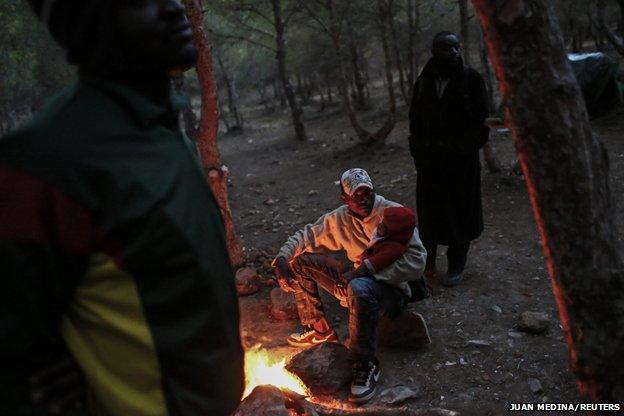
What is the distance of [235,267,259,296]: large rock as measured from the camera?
17.1 ft

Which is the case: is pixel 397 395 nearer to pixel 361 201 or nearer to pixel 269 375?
pixel 269 375

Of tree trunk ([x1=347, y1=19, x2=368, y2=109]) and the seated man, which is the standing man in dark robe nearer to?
the seated man

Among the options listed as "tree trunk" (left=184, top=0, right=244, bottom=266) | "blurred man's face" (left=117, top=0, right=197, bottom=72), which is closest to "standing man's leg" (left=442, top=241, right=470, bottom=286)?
"tree trunk" (left=184, top=0, right=244, bottom=266)

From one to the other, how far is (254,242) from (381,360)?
3.58 m

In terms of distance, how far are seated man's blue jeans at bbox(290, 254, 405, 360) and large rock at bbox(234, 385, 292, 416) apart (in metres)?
0.72

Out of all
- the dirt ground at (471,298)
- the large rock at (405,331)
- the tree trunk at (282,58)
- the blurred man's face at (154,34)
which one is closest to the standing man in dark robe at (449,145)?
the dirt ground at (471,298)

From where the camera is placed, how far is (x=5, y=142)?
965mm

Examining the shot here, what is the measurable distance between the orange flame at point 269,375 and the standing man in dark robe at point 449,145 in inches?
75.7

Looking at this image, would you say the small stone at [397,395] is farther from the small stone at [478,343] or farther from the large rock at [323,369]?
the small stone at [478,343]

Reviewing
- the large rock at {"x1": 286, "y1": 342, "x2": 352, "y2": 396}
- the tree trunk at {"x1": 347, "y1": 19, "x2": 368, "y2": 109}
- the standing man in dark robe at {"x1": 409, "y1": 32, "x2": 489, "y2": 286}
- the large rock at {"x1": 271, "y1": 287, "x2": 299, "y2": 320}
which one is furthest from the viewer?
the tree trunk at {"x1": 347, "y1": 19, "x2": 368, "y2": 109}

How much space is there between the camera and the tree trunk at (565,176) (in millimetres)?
1940

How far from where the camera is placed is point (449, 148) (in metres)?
4.52

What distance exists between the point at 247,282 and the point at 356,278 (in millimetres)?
1986

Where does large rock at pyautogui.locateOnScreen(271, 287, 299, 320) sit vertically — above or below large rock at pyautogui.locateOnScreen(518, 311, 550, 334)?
above
